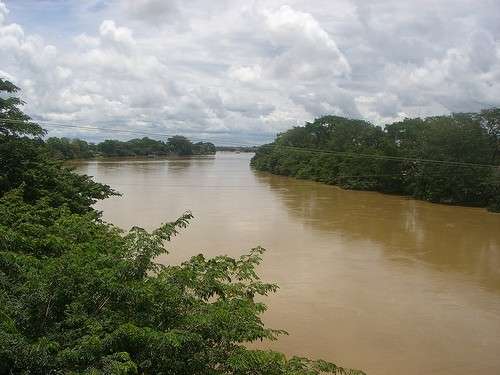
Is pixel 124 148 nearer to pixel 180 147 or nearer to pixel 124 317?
pixel 180 147

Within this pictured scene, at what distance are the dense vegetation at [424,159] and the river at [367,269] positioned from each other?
6.02ft

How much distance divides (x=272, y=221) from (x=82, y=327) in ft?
69.2

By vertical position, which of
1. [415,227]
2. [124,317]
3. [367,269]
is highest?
[124,317]

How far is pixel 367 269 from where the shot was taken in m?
16.2

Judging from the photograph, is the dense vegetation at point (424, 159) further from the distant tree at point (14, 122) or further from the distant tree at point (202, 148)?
the distant tree at point (202, 148)

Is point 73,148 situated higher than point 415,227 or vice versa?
point 73,148

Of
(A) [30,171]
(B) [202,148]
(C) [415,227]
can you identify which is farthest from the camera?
(B) [202,148]

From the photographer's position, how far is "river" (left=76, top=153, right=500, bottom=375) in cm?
997

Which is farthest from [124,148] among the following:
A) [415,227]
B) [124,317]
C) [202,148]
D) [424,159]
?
[124,317]

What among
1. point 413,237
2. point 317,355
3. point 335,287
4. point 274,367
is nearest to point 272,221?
point 413,237

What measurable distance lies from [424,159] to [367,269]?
69.3 ft

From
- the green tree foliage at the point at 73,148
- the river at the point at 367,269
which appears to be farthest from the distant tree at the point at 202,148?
the river at the point at 367,269

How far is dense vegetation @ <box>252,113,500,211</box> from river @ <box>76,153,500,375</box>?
1.84 meters

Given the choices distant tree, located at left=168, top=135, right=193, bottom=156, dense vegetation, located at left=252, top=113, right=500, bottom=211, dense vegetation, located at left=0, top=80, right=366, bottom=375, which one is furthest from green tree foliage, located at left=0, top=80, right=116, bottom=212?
distant tree, located at left=168, top=135, right=193, bottom=156
